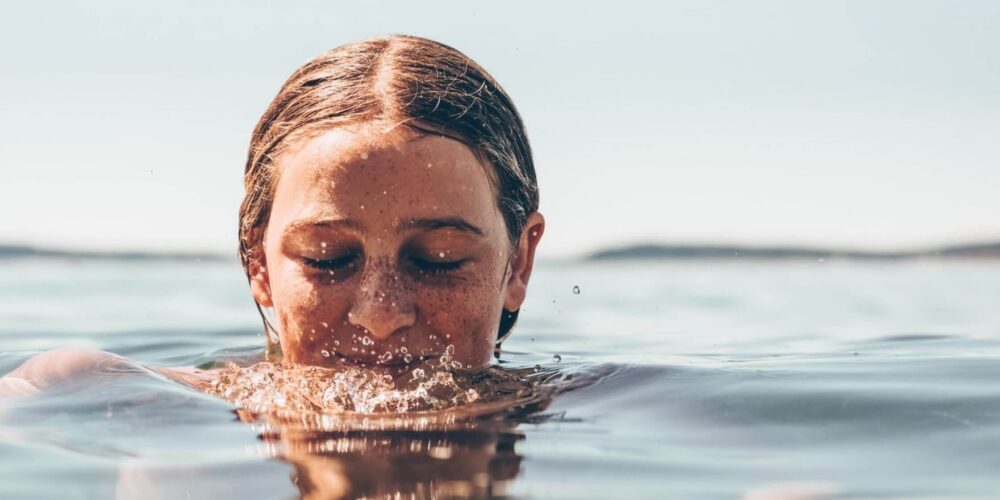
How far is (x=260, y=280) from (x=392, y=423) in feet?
4.15

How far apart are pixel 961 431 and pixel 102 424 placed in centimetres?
257

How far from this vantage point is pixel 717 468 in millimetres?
2742

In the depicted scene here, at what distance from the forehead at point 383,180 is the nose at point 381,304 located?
0.18 m

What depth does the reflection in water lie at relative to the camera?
252cm

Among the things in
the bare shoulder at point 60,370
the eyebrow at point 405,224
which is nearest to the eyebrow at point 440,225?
the eyebrow at point 405,224

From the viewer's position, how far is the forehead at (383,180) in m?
3.62

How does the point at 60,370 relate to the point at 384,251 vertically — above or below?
below

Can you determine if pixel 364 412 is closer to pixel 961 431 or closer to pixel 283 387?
pixel 283 387

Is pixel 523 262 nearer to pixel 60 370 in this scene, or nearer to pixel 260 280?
pixel 260 280

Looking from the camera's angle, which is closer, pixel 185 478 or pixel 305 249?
pixel 185 478

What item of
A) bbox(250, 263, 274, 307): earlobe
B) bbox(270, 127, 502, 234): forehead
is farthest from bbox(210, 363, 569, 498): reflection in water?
bbox(270, 127, 502, 234): forehead

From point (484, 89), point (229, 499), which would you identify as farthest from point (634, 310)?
point (229, 499)

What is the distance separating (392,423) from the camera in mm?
3234

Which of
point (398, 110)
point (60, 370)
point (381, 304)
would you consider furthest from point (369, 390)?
point (60, 370)
